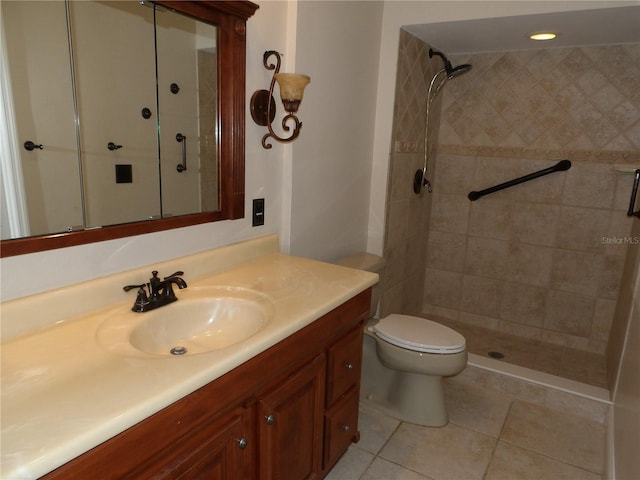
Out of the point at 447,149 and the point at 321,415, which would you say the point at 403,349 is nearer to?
the point at 321,415

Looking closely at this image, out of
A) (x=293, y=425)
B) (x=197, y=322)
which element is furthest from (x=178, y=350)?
(x=293, y=425)

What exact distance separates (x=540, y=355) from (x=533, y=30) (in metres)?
1.96

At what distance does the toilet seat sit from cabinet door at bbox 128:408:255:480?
106 centimetres

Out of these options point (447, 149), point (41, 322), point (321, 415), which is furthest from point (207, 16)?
point (447, 149)

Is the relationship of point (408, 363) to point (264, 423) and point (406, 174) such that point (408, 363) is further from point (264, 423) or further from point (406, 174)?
point (406, 174)

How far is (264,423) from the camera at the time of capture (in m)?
1.21

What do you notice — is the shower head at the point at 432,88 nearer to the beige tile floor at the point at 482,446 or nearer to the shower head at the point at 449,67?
the shower head at the point at 449,67

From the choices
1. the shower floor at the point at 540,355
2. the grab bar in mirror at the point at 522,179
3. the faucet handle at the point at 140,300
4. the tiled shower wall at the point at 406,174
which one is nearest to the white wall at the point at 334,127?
the tiled shower wall at the point at 406,174

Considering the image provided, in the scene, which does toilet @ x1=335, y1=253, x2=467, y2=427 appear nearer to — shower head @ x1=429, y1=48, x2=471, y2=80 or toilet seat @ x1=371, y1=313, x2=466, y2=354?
toilet seat @ x1=371, y1=313, x2=466, y2=354

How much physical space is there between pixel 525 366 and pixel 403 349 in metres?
1.07

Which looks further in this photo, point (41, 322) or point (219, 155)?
point (219, 155)

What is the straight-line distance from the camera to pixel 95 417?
0.76 metres

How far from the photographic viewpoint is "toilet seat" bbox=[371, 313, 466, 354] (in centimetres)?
203

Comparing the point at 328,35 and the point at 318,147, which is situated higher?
the point at 328,35
